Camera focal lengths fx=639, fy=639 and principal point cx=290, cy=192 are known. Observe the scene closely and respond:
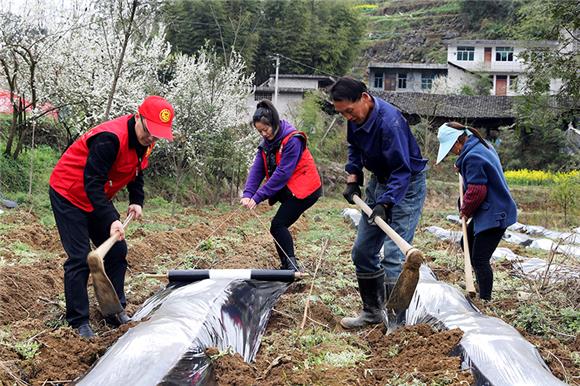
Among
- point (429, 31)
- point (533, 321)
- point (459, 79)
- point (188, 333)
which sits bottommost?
point (533, 321)

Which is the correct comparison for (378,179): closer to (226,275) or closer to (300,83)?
(226,275)

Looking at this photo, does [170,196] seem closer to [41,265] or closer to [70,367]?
[41,265]

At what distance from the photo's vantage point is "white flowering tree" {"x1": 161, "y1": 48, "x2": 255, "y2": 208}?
627 inches

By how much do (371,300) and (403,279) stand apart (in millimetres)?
725

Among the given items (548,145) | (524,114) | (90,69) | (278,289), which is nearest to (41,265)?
(278,289)

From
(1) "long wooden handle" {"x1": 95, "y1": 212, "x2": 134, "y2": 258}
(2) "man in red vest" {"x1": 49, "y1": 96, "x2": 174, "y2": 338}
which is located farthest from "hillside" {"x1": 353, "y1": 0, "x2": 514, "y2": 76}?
(1) "long wooden handle" {"x1": 95, "y1": 212, "x2": 134, "y2": 258}

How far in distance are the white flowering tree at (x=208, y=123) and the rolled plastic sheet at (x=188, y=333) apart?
9808 millimetres

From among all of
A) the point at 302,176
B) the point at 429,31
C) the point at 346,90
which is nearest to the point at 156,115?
the point at 346,90

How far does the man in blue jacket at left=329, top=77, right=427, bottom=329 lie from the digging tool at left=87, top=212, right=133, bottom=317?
62.7 inches

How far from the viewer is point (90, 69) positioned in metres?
16.5

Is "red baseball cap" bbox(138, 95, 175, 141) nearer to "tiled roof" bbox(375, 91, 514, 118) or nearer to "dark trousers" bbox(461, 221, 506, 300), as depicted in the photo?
"dark trousers" bbox(461, 221, 506, 300)

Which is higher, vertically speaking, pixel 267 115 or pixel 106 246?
pixel 267 115

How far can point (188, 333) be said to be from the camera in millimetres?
3172

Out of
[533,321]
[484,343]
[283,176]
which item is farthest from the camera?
[283,176]
